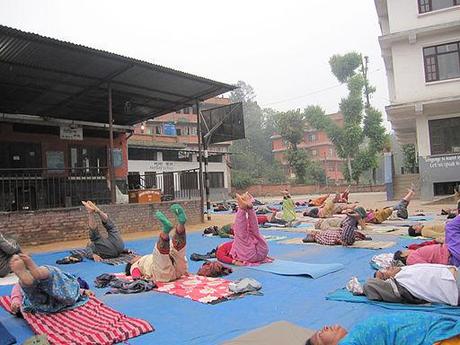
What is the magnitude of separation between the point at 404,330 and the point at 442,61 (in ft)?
59.9

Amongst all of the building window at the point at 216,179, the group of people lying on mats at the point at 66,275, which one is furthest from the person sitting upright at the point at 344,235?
the building window at the point at 216,179

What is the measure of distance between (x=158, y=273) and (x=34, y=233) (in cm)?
631

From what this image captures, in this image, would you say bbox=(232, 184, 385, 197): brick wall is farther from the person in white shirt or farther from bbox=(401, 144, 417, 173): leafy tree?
the person in white shirt

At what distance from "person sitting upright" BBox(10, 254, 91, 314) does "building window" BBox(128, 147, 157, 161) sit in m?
21.5

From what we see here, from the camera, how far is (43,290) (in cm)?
403

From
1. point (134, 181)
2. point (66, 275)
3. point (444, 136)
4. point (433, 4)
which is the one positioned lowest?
point (66, 275)

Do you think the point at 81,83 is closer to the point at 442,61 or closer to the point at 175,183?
the point at 175,183

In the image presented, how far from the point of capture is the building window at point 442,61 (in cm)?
1730

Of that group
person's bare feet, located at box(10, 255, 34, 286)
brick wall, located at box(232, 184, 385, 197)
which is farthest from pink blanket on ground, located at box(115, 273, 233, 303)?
brick wall, located at box(232, 184, 385, 197)

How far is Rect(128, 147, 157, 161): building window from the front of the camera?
25797 millimetres

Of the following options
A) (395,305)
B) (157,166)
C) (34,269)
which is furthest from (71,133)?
(395,305)

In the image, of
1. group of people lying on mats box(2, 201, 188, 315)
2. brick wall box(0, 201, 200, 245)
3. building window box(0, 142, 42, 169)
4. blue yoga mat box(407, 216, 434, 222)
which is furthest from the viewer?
building window box(0, 142, 42, 169)

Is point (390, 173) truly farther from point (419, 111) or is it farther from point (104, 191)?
point (104, 191)

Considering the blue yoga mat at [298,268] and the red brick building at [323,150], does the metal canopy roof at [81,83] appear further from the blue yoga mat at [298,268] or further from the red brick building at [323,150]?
the red brick building at [323,150]
